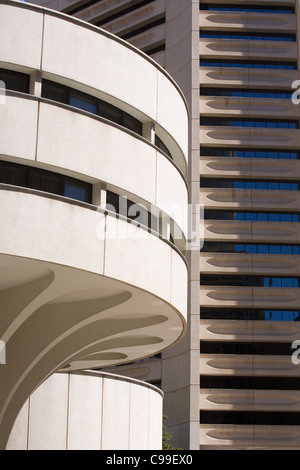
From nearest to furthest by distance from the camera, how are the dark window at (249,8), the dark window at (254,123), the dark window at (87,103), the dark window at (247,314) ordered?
the dark window at (87,103)
the dark window at (247,314)
the dark window at (254,123)
the dark window at (249,8)

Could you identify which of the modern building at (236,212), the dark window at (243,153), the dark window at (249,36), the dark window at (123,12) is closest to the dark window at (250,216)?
the modern building at (236,212)

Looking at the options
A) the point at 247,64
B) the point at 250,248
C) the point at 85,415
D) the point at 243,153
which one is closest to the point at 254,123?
the point at 243,153

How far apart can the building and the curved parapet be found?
120 inches

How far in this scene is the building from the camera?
16.8 m

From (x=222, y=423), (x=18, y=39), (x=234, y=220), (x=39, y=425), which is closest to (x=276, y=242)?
(x=234, y=220)

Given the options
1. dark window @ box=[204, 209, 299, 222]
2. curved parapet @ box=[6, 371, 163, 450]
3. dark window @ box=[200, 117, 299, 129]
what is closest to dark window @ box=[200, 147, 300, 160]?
dark window @ box=[200, 117, 299, 129]

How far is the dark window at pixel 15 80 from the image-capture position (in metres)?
17.7

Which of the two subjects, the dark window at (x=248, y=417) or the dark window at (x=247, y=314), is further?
the dark window at (x=247, y=314)

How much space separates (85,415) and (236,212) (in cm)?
4110

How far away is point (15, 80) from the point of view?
1778 cm

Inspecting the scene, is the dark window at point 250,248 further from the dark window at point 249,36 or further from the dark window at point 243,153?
the dark window at point 249,36

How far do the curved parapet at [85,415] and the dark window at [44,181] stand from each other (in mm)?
9328

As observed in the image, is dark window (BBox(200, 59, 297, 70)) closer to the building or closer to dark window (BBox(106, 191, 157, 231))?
the building

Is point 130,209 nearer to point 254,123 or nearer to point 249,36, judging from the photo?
point 254,123
